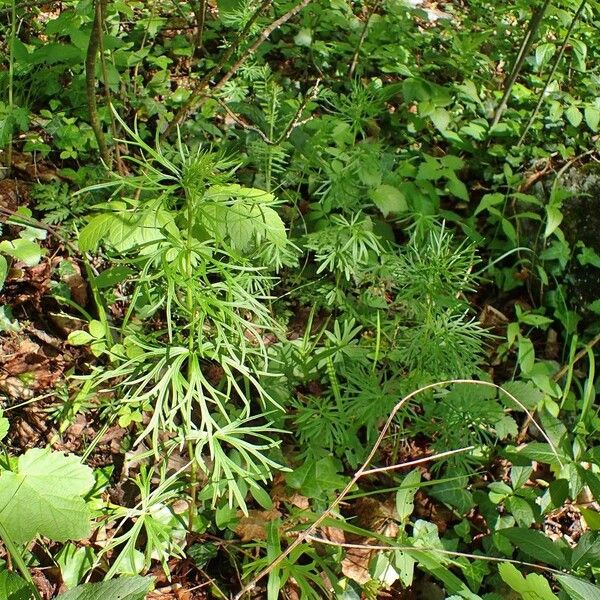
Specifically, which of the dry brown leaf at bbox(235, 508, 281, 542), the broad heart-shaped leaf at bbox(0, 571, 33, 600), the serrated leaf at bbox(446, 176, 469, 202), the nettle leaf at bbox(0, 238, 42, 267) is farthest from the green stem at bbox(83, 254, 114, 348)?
the serrated leaf at bbox(446, 176, 469, 202)

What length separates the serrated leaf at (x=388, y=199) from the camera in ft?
9.22

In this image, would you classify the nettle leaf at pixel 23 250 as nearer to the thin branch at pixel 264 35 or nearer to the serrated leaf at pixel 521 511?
the thin branch at pixel 264 35

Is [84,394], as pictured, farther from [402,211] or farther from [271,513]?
[402,211]

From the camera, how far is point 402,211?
2.93 m

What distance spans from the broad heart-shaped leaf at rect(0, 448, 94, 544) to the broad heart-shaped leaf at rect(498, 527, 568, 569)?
1.27m

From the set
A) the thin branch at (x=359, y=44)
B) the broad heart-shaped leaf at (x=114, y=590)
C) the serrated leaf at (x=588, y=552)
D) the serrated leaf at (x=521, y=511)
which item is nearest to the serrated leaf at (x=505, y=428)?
the serrated leaf at (x=521, y=511)

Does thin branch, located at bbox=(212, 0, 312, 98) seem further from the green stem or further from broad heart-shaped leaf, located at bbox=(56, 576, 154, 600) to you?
broad heart-shaped leaf, located at bbox=(56, 576, 154, 600)

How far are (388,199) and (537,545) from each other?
153 cm

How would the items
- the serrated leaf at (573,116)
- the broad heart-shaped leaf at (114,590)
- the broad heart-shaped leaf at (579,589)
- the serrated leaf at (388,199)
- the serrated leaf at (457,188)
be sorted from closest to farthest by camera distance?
the broad heart-shaped leaf at (114,590), the broad heart-shaped leaf at (579,589), the serrated leaf at (388,199), the serrated leaf at (457,188), the serrated leaf at (573,116)

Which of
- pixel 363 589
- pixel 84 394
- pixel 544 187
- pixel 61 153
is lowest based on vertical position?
pixel 363 589

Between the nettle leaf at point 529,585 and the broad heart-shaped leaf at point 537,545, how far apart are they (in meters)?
0.33

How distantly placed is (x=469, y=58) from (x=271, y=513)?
2792mm

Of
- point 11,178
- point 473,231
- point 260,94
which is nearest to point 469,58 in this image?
point 473,231

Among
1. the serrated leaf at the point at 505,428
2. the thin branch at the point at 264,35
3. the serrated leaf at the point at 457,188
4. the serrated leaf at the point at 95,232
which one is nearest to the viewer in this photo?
the serrated leaf at the point at 95,232
